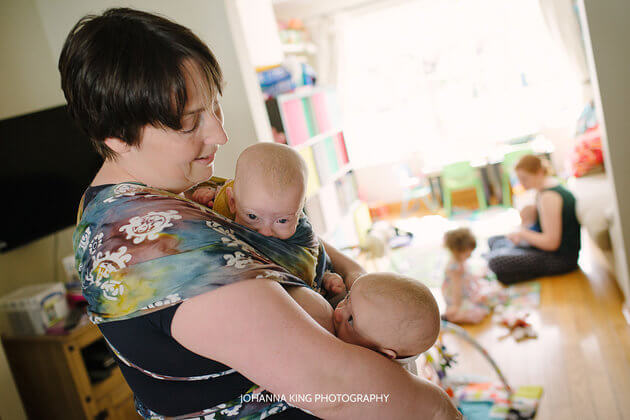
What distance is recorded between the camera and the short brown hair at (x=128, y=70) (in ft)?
2.27

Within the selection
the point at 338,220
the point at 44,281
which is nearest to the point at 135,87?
the point at 44,281

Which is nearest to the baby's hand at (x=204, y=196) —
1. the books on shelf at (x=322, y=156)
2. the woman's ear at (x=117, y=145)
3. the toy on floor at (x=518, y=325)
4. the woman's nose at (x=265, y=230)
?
the woman's nose at (x=265, y=230)

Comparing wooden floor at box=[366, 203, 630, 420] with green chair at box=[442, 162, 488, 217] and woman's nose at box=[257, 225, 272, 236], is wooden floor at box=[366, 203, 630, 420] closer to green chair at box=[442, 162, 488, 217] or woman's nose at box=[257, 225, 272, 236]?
woman's nose at box=[257, 225, 272, 236]

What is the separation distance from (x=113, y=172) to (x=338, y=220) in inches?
153

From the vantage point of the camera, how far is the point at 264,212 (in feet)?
3.14

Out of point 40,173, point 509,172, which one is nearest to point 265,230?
point 40,173

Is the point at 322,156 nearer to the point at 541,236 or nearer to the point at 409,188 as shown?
the point at 541,236

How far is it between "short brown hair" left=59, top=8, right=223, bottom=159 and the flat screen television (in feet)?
6.93

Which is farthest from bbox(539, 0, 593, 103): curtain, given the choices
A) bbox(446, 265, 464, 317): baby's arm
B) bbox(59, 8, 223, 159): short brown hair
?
bbox(59, 8, 223, 159): short brown hair

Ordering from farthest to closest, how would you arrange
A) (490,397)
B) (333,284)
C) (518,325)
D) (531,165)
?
(531,165), (518,325), (490,397), (333,284)

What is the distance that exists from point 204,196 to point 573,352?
2.56 meters

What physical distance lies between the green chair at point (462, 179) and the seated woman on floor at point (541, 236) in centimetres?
190

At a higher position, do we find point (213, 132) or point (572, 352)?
point (213, 132)

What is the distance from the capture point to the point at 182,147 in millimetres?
771
